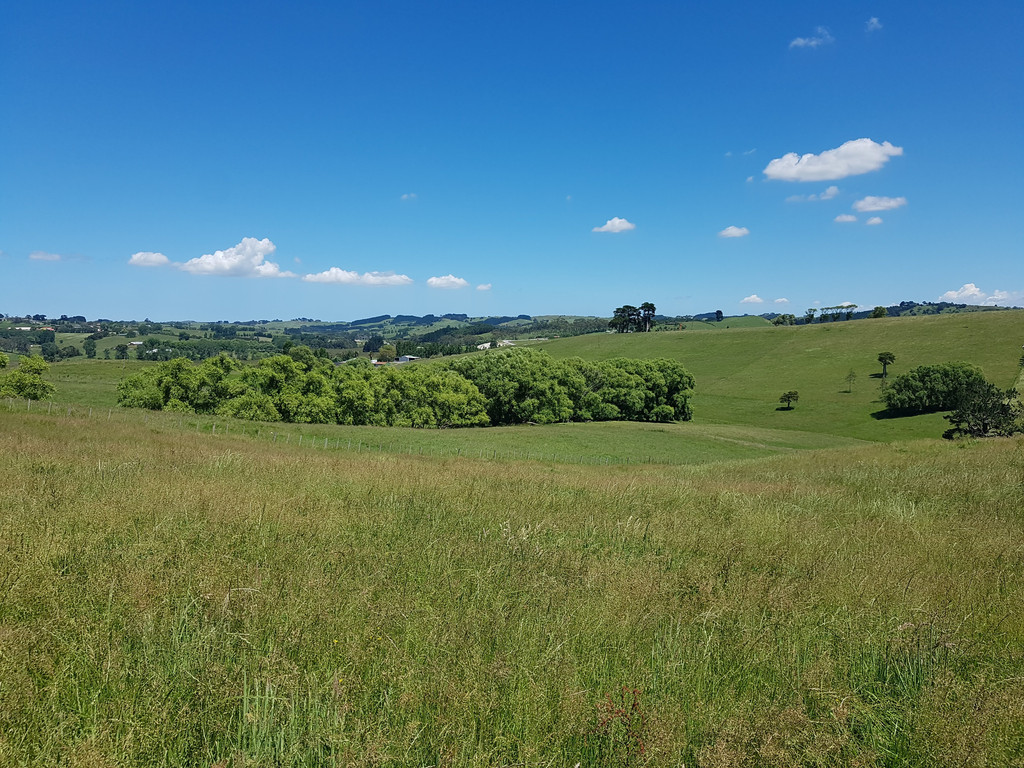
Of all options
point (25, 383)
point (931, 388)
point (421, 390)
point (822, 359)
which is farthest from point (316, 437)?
point (822, 359)

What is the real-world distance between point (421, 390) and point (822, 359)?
100064 mm

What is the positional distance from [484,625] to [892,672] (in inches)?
115

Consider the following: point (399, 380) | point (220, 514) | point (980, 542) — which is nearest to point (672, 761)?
point (220, 514)

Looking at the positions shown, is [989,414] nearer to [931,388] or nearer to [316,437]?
[931,388]

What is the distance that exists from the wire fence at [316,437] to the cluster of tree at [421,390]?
15783mm

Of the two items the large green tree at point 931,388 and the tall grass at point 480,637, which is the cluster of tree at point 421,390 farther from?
the tall grass at point 480,637

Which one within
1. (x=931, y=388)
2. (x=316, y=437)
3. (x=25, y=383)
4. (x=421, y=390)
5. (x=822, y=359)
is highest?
(x=822, y=359)

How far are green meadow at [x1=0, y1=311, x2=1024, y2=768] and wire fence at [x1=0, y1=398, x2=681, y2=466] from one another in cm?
2844

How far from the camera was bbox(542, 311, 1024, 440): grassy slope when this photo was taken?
9588 centimetres

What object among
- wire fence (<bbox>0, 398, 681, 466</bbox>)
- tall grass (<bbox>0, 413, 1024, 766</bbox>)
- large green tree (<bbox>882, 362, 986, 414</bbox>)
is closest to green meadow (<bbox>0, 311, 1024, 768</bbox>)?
tall grass (<bbox>0, 413, 1024, 766</bbox>)

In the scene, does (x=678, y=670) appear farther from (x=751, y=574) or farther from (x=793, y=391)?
(x=793, y=391)

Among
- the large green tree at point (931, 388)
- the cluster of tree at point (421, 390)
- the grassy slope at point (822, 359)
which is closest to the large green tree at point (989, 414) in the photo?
the grassy slope at point (822, 359)

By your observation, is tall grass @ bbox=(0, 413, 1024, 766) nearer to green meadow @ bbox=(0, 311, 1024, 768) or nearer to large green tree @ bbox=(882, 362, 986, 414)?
green meadow @ bbox=(0, 311, 1024, 768)

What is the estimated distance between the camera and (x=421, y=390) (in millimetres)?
73500
